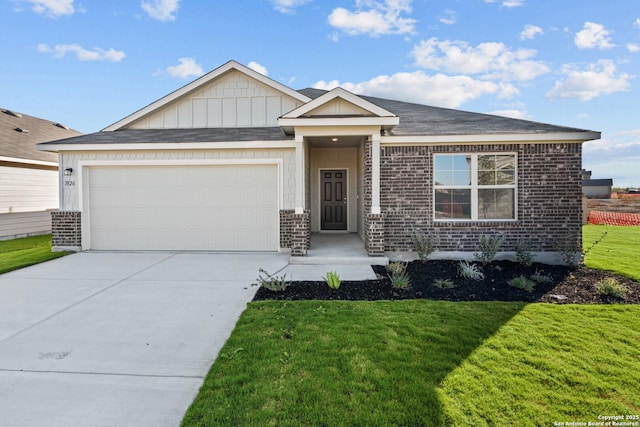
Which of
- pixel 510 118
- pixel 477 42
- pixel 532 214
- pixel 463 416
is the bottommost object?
pixel 463 416

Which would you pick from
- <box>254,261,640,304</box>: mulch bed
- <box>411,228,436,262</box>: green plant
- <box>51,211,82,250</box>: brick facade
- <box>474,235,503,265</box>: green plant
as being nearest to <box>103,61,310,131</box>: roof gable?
<box>51,211,82,250</box>: brick facade

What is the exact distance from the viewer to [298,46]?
14633 mm

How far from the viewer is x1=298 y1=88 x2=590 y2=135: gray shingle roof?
780cm

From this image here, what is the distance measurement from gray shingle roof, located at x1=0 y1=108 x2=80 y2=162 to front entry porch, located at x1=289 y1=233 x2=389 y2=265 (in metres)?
11.2

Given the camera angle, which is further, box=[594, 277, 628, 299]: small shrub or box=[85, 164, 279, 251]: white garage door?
box=[85, 164, 279, 251]: white garage door

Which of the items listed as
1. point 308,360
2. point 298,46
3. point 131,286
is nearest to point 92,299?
point 131,286

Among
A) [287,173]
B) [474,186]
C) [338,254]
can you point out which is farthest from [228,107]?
[474,186]

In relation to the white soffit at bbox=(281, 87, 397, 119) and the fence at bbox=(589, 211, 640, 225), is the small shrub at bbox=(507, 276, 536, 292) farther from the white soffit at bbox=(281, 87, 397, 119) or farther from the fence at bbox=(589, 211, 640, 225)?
the fence at bbox=(589, 211, 640, 225)

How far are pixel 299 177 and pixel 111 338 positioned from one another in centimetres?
507

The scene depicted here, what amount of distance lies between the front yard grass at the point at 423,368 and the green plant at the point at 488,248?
8.72 ft

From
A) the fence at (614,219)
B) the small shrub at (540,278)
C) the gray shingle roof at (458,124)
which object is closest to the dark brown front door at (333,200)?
the gray shingle roof at (458,124)

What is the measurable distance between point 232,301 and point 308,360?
2.28m

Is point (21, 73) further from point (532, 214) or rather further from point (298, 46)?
point (532, 214)

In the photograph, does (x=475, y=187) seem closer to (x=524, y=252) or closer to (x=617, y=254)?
(x=524, y=252)
